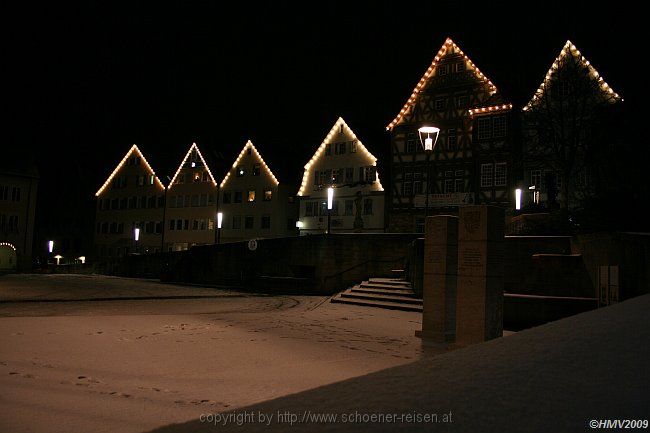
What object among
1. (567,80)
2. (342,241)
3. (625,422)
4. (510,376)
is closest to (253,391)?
(510,376)

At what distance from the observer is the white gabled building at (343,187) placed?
140ft

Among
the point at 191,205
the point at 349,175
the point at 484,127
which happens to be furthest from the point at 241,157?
the point at 484,127

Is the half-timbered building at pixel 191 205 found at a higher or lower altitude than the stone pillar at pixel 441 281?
higher

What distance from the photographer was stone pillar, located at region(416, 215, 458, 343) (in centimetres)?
1188

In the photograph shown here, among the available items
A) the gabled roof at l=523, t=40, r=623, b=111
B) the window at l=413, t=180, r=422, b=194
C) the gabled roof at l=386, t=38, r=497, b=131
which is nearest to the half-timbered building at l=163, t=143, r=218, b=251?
the gabled roof at l=386, t=38, r=497, b=131

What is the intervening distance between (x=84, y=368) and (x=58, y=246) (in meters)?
72.1

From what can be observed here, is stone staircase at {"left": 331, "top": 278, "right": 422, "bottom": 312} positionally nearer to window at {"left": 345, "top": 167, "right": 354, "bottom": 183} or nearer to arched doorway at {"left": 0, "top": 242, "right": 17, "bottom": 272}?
window at {"left": 345, "top": 167, "right": 354, "bottom": 183}

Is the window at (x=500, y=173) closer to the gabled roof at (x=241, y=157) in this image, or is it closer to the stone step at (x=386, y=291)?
the stone step at (x=386, y=291)

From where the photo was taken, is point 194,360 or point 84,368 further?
point 194,360

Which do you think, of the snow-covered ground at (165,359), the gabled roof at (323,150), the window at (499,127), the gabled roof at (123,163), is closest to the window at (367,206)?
the gabled roof at (323,150)

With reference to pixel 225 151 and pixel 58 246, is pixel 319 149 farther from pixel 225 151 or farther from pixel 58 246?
pixel 58 246

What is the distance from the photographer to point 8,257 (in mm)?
55219

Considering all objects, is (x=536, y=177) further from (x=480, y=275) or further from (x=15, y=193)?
(x=15, y=193)

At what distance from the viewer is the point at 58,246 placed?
239ft
